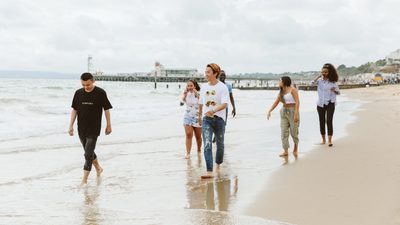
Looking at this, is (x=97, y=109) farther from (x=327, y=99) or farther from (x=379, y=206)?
(x=327, y=99)

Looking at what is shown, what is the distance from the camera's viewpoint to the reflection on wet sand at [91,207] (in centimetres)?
444

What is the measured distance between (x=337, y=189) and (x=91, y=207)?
2.75m

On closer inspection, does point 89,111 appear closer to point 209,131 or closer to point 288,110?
point 209,131

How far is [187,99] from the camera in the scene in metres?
8.41

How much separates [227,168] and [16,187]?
9.89 feet

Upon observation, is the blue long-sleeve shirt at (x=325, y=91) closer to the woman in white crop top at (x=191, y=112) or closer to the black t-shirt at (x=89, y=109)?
the woman in white crop top at (x=191, y=112)

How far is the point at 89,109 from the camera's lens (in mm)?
6094

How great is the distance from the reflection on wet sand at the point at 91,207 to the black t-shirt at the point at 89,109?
0.74 meters

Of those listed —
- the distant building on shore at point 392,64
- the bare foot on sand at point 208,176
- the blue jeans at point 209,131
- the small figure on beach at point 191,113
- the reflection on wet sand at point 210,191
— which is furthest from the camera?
the distant building on shore at point 392,64

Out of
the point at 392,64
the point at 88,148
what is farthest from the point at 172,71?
the point at 88,148

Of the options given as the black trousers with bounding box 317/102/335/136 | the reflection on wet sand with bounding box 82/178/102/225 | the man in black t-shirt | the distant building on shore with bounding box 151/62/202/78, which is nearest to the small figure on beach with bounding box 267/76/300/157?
the black trousers with bounding box 317/102/335/136

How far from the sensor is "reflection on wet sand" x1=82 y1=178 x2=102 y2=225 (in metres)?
4.44

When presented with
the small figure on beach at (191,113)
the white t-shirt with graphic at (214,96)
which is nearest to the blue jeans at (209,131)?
the white t-shirt with graphic at (214,96)

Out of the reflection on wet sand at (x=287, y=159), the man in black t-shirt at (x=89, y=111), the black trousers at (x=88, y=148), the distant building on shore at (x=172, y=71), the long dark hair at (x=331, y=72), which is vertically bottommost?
the reflection on wet sand at (x=287, y=159)
